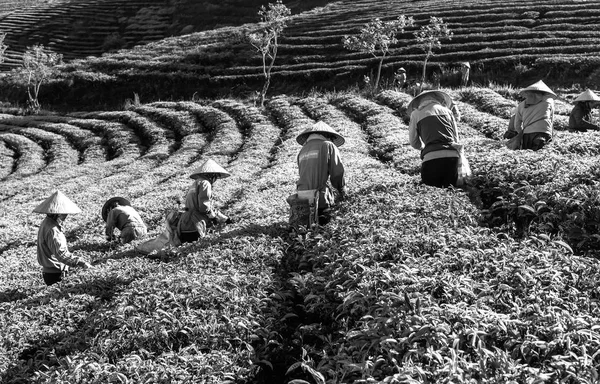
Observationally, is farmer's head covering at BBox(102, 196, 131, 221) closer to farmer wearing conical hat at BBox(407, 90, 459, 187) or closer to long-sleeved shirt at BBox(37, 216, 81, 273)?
long-sleeved shirt at BBox(37, 216, 81, 273)

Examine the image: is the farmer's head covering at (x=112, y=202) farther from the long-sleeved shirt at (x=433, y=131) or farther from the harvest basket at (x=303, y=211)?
the long-sleeved shirt at (x=433, y=131)

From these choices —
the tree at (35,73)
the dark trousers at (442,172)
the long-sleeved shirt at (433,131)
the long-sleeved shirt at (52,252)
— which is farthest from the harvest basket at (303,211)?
the tree at (35,73)

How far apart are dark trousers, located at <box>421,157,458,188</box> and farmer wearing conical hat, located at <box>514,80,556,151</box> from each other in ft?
13.2

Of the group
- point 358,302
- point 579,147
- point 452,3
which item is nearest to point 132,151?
point 579,147

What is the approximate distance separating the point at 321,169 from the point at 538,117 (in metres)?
5.82

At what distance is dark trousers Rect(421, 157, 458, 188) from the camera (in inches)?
431

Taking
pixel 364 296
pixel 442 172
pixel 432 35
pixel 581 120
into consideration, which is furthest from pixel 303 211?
pixel 432 35

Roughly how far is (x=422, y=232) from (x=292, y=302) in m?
1.76

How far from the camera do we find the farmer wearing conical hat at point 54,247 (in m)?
12.8

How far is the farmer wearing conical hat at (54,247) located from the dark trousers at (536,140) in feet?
31.3

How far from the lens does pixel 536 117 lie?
14.5 meters

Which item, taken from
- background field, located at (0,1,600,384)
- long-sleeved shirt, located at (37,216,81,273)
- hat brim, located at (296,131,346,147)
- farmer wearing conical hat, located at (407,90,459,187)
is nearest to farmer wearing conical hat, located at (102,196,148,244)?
background field, located at (0,1,600,384)

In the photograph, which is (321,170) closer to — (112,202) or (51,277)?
(51,277)

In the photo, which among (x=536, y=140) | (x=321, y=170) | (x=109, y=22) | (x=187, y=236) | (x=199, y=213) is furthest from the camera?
(x=109, y=22)
